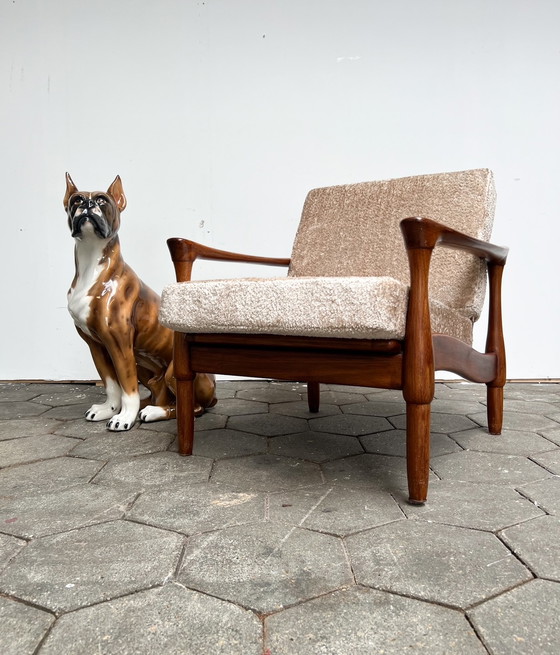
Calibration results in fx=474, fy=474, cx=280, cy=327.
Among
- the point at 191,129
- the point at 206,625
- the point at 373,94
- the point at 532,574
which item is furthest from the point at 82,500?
the point at 373,94

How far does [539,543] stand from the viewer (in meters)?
0.81

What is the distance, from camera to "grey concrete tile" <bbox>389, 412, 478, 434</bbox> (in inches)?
60.4

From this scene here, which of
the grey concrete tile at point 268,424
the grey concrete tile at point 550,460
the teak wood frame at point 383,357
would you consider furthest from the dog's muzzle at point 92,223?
the grey concrete tile at point 550,460

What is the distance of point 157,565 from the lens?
75cm

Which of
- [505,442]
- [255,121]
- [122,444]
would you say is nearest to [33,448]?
[122,444]

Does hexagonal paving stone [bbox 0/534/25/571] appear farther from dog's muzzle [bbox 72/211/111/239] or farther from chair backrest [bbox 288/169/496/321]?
chair backrest [bbox 288/169/496/321]

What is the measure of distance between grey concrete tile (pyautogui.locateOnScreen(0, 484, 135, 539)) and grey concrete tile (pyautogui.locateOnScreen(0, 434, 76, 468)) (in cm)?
29

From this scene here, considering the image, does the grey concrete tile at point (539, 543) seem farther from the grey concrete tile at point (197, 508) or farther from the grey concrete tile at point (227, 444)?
the grey concrete tile at point (227, 444)

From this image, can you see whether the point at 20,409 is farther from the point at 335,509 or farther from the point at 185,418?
the point at 335,509

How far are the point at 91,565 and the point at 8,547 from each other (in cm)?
18

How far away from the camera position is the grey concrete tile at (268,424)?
1.52m

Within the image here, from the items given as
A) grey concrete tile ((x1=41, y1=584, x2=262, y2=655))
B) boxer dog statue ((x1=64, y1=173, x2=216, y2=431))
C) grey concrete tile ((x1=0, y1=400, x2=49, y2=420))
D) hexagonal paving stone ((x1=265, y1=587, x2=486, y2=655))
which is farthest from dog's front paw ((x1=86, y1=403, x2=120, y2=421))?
hexagonal paving stone ((x1=265, y1=587, x2=486, y2=655))

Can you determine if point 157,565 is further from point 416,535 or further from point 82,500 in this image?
point 416,535

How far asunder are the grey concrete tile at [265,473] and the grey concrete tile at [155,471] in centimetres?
5
